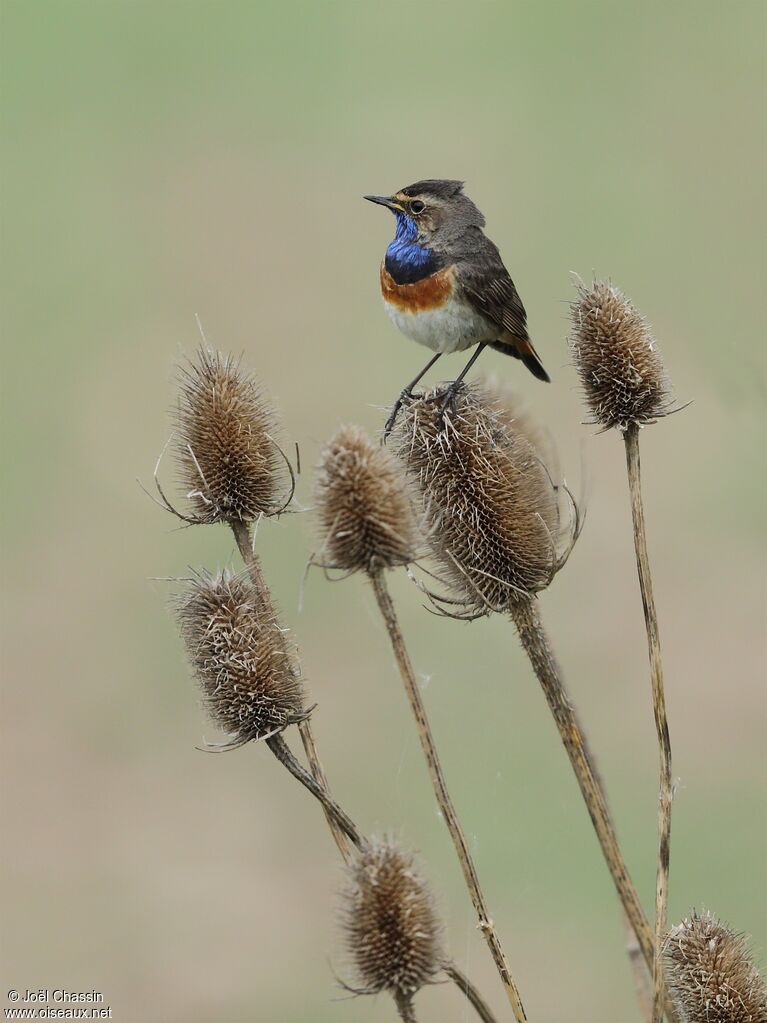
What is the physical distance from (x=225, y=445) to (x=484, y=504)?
535 millimetres

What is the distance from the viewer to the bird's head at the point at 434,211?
470cm

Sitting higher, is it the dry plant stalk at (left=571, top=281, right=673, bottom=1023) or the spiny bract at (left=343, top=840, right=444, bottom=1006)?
the dry plant stalk at (left=571, top=281, right=673, bottom=1023)

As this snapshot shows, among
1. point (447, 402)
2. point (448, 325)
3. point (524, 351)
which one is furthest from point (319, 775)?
point (524, 351)

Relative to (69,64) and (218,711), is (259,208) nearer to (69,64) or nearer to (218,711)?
(69,64)


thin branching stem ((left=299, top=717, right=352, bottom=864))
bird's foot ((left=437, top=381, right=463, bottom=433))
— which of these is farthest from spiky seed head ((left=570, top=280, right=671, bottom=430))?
thin branching stem ((left=299, top=717, right=352, bottom=864))

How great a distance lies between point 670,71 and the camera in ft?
44.4

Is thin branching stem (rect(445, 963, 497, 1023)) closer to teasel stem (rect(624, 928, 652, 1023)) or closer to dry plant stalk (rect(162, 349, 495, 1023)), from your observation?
dry plant stalk (rect(162, 349, 495, 1023))

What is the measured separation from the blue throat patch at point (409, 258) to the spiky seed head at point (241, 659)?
2182 millimetres

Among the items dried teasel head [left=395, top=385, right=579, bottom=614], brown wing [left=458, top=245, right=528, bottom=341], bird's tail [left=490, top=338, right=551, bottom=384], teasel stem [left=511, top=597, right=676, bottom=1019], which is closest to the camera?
teasel stem [left=511, top=597, right=676, bottom=1019]

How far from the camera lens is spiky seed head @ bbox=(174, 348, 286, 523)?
9.55ft

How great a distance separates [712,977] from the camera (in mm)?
2447

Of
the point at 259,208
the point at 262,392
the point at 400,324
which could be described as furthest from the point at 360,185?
the point at 262,392

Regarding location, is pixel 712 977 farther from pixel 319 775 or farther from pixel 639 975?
pixel 319 775

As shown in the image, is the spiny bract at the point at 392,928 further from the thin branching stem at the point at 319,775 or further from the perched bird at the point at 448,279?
the perched bird at the point at 448,279
